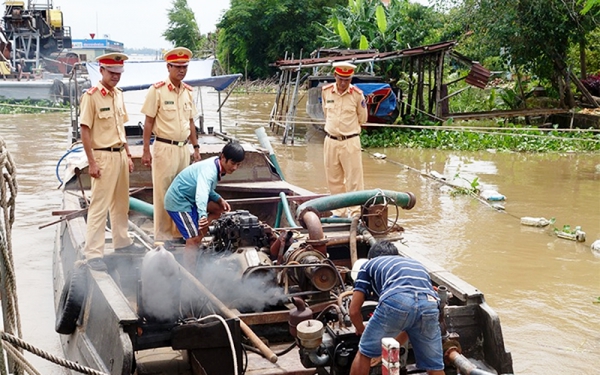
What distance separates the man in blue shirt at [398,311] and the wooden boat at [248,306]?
0.25 m

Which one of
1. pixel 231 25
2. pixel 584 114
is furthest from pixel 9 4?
pixel 584 114

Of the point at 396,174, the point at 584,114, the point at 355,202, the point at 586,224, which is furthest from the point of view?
the point at 584,114

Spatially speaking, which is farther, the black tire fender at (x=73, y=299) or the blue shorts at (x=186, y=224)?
the blue shorts at (x=186, y=224)

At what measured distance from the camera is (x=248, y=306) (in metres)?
4.80

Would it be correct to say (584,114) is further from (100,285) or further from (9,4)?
(9,4)

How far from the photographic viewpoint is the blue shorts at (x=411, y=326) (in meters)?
3.79

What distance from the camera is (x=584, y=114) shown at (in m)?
17.4

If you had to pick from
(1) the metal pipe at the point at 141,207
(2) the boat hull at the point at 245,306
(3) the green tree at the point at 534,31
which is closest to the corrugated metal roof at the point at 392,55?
(3) the green tree at the point at 534,31

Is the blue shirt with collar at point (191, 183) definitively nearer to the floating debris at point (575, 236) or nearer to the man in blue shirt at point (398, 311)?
the man in blue shirt at point (398, 311)

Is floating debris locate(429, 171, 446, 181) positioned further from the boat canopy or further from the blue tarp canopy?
the boat canopy

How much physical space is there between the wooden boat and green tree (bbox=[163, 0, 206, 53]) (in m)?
61.1

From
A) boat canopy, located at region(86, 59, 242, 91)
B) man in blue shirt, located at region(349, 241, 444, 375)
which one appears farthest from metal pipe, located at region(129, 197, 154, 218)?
boat canopy, located at region(86, 59, 242, 91)

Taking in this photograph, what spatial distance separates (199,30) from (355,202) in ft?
217

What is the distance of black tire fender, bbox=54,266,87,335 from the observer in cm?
507
